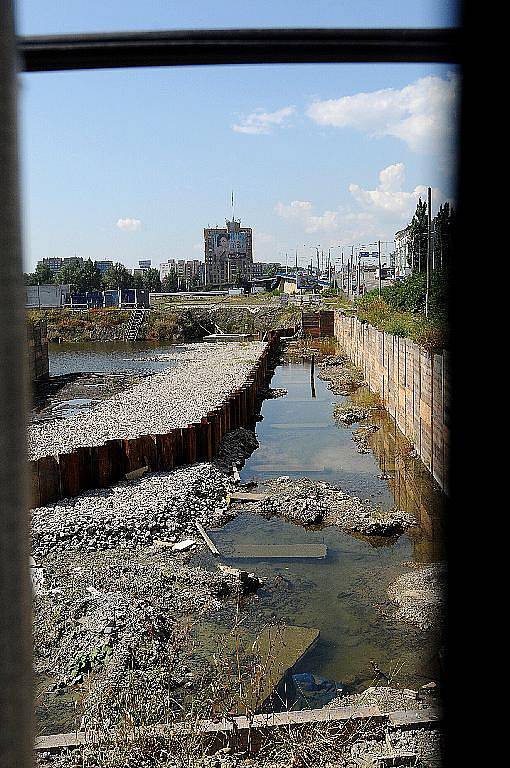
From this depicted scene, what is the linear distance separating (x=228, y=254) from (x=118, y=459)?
70.2m

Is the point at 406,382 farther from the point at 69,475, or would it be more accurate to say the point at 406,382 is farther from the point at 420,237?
the point at 69,475

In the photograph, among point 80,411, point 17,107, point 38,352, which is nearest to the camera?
point 17,107

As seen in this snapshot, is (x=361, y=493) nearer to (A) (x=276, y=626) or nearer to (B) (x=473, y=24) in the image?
(A) (x=276, y=626)

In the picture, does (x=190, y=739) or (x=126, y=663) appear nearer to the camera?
(x=190, y=739)

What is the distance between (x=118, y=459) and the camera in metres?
9.36

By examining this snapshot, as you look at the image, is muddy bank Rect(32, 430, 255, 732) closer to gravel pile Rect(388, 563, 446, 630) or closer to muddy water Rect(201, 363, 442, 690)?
muddy water Rect(201, 363, 442, 690)

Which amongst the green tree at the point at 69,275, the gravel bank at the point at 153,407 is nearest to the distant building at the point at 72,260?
the green tree at the point at 69,275

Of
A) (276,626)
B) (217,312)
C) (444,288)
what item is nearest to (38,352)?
(276,626)

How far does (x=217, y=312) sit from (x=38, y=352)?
2367cm

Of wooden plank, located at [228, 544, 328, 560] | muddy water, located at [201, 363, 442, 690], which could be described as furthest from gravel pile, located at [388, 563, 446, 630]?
wooden plank, located at [228, 544, 328, 560]

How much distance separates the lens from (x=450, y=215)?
0.61 m

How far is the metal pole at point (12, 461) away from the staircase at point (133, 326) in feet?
131

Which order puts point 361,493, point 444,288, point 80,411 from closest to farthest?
point 444,288, point 361,493, point 80,411

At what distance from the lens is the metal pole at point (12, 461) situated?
1.66ft
